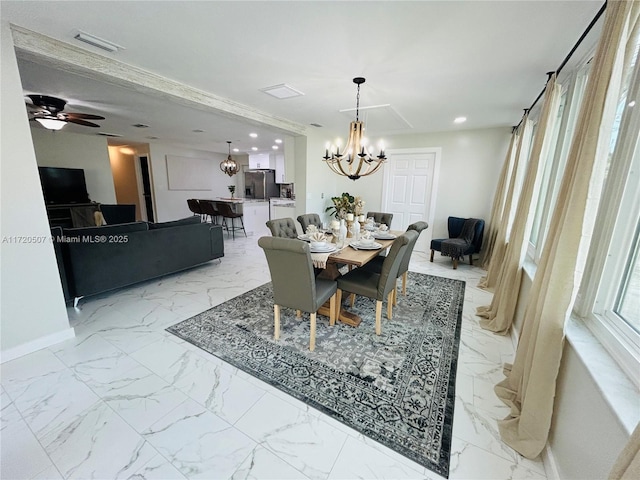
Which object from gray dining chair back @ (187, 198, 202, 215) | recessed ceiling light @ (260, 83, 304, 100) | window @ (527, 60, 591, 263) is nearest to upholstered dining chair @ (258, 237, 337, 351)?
recessed ceiling light @ (260, 83, 304, 100)

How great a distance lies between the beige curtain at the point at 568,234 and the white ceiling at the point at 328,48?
568 millimetres

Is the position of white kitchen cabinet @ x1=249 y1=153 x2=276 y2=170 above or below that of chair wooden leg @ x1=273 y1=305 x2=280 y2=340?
above

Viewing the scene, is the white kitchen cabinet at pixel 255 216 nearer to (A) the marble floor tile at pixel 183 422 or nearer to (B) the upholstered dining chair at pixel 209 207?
(B) the upholstered dining chair at pixel 209 207

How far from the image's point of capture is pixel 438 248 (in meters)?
4.56

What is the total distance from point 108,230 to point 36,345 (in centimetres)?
129

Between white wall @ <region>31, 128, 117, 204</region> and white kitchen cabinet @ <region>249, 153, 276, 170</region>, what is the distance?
4031 millimetres

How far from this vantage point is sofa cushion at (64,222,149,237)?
273 centimetres

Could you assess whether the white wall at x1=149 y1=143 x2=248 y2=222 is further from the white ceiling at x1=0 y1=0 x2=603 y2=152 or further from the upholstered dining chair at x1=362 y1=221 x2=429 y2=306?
the upholstered dining chair at x1=362 y1=221 x2=429 y2=306

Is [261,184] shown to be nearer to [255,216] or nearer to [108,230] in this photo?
[255,216]

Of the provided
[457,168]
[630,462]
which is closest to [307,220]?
[457,168]

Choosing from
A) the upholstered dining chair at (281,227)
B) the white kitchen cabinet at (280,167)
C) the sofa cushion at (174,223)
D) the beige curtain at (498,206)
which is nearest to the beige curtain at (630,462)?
the upholstered dining chair at (281,227)

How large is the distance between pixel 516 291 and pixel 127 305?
4.16 m

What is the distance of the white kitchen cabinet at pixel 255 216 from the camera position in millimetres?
6822

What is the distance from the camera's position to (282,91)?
119 inches
